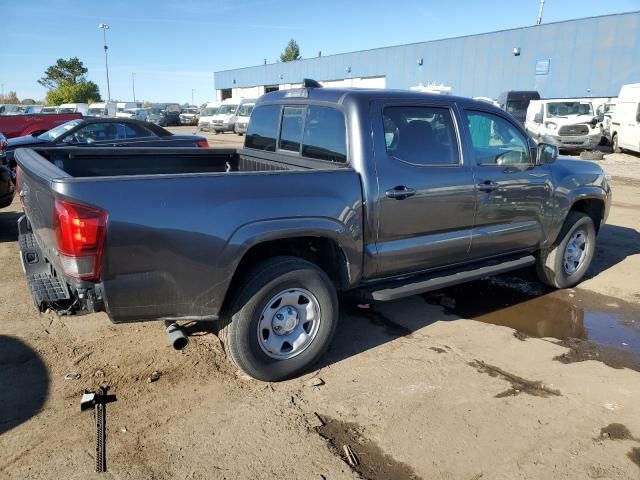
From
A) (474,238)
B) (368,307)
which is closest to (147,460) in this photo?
(368,307)

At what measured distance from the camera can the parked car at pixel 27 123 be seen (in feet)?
48.0

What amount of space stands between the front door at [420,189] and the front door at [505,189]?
0.18m

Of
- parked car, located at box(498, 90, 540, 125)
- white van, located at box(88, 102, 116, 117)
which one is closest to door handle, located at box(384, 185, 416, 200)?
parked car, located at box(498, 90, 540, 125)

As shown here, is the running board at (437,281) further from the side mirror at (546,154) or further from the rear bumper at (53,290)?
the rear bumper at (53,290)

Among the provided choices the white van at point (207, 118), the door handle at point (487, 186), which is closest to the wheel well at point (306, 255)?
the door handle at point (487, 186)

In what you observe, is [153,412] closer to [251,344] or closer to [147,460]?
[147,460]

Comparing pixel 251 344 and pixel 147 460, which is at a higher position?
pixel 251 344

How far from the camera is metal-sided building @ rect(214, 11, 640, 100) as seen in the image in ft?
86.8

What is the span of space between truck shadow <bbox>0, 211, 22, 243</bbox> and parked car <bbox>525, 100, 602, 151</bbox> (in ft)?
56.4

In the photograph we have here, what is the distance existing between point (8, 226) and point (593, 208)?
810cm

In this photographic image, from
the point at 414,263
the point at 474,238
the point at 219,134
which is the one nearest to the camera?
the point at 414,263

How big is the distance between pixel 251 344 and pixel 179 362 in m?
0.77

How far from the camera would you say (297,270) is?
11.0 ft

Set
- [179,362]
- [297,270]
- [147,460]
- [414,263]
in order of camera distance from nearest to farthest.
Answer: [147,460] → [297,270] → [179,362] → [414,263]
